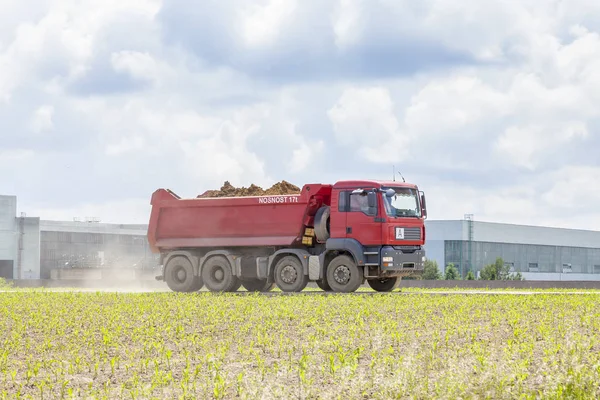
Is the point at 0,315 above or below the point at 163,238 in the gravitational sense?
below

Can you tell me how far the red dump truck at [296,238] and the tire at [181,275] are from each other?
0.11 ft

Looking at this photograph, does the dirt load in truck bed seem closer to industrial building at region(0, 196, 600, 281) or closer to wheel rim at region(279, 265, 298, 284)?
→ wheel rim at region(279, 265, 298, 284)

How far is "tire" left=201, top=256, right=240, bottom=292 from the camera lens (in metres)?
27.7

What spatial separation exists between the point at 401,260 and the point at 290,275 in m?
3.50

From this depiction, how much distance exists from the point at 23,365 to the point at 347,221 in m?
13.9

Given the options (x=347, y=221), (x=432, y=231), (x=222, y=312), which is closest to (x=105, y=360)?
(x=222, y=312)

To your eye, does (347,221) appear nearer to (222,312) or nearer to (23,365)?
(222,312)

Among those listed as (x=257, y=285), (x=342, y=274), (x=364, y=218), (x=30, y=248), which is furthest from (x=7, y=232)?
(x=364, y=218)

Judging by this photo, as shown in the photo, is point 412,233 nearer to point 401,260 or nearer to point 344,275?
point 401,260

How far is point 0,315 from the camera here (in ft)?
62.6

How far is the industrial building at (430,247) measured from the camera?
7856cm

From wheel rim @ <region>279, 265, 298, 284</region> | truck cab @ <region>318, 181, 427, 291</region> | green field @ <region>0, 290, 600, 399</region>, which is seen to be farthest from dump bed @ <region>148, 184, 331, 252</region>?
green field @ <region>0, 290, 600, 399</region>

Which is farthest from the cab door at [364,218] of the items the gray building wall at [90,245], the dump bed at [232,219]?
the gray building wall at [90,245]

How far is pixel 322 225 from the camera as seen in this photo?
25969mm
